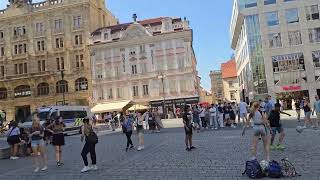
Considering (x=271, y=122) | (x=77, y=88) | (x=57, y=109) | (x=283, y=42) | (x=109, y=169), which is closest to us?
(x=109, y=169)

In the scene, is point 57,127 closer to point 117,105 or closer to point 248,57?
point 117,105

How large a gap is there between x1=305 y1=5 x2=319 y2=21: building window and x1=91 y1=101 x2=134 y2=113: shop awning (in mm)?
26741

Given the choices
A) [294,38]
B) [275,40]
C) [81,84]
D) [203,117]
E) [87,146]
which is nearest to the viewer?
[87,146]

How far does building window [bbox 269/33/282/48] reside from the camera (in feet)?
186

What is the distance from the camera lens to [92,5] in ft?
213

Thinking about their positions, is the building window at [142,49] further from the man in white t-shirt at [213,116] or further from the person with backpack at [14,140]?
the person with backpack at [14,140]

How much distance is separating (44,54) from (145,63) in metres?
16.5

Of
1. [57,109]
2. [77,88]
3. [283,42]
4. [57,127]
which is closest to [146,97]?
[77,88]

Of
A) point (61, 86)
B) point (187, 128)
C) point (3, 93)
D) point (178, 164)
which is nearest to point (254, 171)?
point (178, 164)

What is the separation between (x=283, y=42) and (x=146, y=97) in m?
20.4

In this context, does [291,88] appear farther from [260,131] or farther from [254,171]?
[254,171]

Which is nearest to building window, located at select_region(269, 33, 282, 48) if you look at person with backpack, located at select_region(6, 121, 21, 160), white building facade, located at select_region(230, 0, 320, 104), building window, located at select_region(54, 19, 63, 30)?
white building facade, located at select_region(230, 0, 320, 104)

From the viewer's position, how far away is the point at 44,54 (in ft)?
212

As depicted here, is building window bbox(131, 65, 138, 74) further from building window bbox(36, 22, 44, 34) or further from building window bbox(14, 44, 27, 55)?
building window bbox(14, 44, 27, 55)
